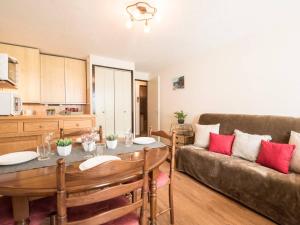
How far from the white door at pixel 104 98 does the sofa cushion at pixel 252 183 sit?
2.07 m

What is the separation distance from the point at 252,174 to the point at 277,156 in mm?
347

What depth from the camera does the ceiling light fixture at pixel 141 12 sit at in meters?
1.87

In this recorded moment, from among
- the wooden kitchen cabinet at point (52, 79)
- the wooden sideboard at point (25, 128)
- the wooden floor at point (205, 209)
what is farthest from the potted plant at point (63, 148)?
the wooden kitchen cabinet at point (52, 79)

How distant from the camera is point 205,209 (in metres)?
1.91

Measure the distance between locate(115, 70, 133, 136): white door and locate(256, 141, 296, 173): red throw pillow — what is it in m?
2.72

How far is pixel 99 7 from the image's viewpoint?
74.8 inches

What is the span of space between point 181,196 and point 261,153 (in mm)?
1110

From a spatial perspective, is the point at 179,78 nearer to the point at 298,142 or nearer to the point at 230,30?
the point at 230,30

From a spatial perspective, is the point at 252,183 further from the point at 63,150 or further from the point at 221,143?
the point at 63,150

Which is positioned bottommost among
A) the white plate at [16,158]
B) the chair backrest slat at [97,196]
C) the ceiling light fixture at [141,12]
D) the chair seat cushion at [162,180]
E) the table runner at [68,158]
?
the chair seat cushion at [162,180]

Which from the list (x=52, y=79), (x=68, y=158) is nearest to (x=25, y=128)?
(x=52, y=79)

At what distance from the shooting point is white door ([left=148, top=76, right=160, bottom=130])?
15.4 feet

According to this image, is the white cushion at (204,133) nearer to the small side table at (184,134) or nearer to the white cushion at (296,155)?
the small side table at (184,134)

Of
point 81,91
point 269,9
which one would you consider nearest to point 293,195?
point 269,9
